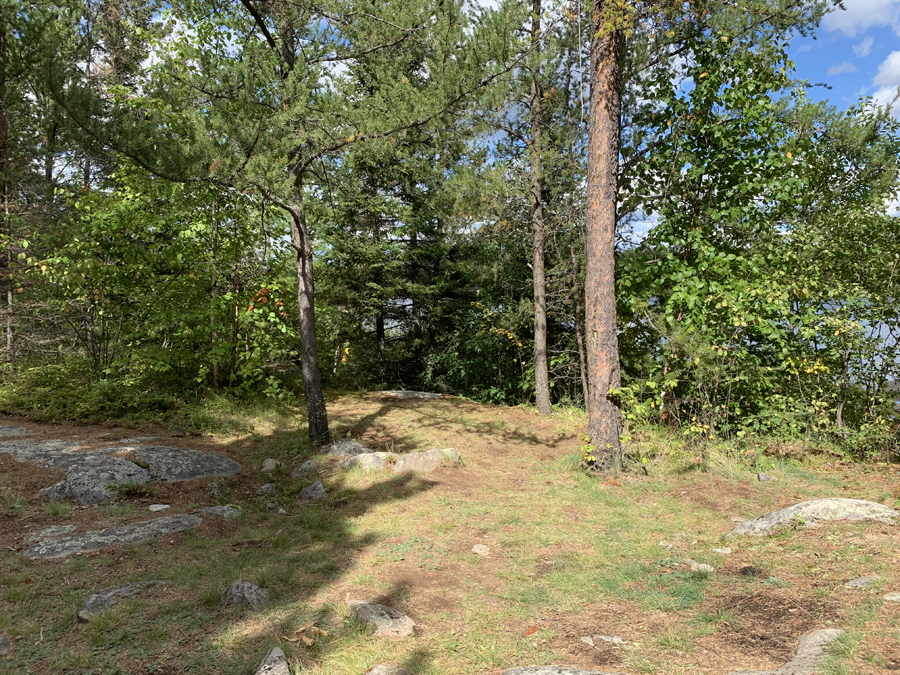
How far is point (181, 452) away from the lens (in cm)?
640

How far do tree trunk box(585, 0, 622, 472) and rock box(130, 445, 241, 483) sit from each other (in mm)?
4767

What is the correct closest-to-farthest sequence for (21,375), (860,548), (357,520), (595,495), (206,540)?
(860,548), (206,540), (357,520), (595,495), (21,375)

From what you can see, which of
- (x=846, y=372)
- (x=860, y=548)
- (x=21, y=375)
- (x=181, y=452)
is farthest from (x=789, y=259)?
(x=21, y=375)

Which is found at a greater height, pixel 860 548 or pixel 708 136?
pixel 708 136

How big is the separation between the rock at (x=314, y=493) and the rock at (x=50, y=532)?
2115 mm

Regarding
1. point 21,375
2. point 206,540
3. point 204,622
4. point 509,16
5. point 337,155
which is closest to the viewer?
point 204,622

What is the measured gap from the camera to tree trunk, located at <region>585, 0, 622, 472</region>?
631 centimetres

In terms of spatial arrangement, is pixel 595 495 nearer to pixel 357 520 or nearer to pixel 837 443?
pixel 357 520

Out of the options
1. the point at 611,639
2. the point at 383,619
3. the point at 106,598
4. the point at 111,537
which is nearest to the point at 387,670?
the point at 383,619

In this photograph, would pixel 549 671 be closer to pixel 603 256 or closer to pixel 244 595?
pixel 244 595

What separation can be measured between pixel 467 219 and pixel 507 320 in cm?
249

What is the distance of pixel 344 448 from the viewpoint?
707cm

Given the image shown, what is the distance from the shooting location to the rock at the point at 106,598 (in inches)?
115

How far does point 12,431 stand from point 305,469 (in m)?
4.01
